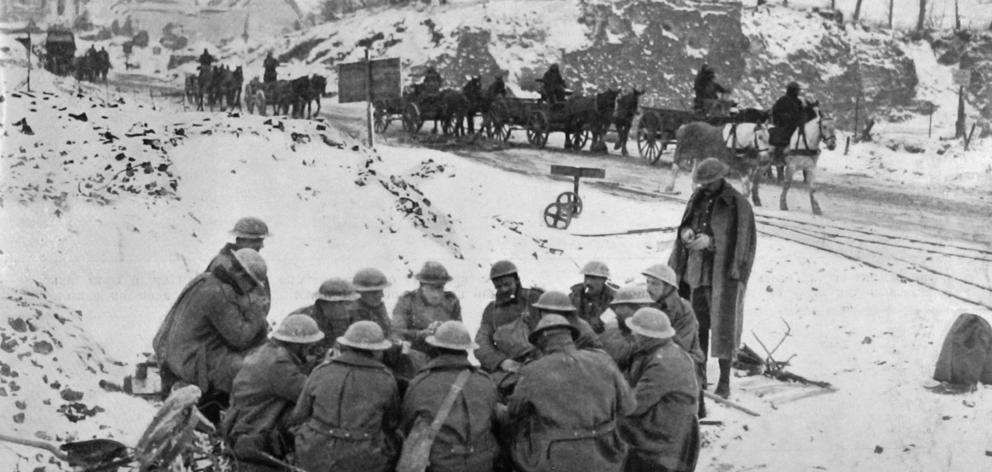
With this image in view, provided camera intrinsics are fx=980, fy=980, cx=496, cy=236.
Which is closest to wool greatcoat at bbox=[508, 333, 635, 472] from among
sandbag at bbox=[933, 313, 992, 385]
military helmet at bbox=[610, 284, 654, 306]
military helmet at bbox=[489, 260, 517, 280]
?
military helmet at bbox=[610, 284, 654, 306]

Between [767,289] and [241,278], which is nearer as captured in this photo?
[241,278]

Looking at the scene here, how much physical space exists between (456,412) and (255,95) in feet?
38.1

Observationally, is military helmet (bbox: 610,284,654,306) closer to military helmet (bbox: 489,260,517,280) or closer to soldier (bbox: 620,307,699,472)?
soldier (bbox: 620,307,699,472)

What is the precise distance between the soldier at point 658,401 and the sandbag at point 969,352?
112 inches

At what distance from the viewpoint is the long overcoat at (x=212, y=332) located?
5457 millimetres

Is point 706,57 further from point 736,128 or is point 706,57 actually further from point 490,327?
point 490,327

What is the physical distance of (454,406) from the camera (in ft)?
14.4

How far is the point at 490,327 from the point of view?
6387 mm

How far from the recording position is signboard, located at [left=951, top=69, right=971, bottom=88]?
13860 millimetres

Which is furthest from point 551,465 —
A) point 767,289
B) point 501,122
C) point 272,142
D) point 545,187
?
point 501,122

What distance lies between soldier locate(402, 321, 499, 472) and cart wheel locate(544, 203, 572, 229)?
7.15m

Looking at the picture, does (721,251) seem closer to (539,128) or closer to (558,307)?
(558,307)

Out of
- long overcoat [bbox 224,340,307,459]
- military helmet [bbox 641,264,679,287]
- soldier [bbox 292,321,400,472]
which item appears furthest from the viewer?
military helmet [bbox 641,264,679,287]

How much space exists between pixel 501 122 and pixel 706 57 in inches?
279
